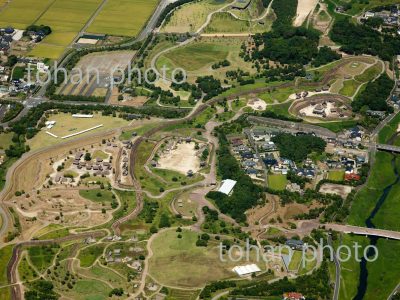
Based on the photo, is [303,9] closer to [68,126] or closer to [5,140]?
[68,126]

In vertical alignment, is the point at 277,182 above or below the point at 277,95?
below

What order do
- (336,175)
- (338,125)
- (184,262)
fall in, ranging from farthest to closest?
1. (338,125)
2. (336,175)
3. (184,262)

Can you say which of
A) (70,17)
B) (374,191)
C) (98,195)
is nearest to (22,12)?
(70,17)

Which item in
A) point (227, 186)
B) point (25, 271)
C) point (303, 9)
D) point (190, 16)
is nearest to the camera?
point (25, 271)

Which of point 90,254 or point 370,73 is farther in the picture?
point 370,73

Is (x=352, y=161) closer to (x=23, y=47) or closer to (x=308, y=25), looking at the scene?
(x=308, y=25)

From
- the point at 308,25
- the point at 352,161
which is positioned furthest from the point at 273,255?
the point at 308,25
